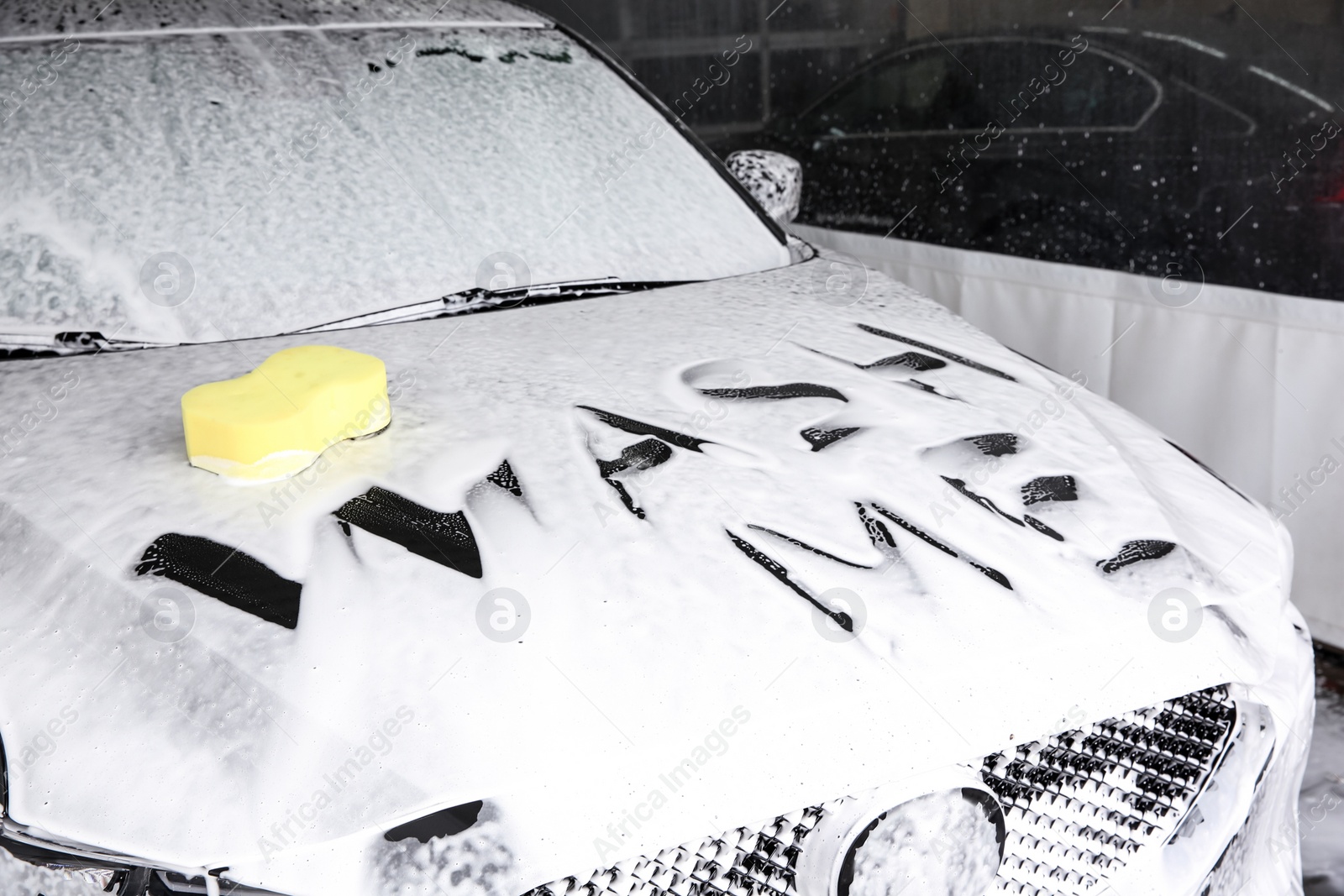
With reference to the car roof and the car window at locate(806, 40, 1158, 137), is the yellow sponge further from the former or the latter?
the car window at locate(806, 40, 1158, 137)

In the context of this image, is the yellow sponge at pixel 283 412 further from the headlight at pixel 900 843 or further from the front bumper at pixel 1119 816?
the headlight at pixel 900 843

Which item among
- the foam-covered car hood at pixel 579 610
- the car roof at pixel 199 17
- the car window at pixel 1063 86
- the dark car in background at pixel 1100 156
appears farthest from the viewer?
the car window at pixel 1063 86

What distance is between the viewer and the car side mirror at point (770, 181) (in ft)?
7.52

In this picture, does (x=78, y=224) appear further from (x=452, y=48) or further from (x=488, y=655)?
(x=488, y=655)

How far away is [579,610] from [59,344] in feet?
3.15

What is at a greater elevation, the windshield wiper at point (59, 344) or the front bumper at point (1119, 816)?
the windshield wiper at point (59, 344)

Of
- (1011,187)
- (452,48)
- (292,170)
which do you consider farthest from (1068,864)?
(1011,187)

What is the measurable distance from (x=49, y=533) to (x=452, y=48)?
4.07ft

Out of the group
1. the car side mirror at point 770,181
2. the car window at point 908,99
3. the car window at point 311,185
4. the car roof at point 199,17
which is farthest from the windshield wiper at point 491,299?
the car window at point 908,99

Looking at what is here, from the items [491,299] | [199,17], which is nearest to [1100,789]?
[491,299]

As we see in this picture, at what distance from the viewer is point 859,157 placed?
3986mm

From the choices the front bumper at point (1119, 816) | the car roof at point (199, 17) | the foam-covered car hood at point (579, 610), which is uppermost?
the car roof at point (199, 17)

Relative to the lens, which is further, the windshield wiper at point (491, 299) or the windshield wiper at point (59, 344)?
the windshield wiper at point (491, 299)

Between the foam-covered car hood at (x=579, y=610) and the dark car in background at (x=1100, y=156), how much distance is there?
1.65 metres
